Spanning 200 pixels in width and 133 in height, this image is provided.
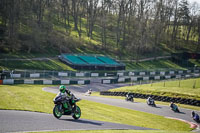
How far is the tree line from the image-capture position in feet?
182

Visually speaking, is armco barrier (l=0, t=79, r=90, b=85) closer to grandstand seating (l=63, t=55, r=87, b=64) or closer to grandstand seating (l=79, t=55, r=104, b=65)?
grandstand seating (l=63, t=55, r=87, b=64)

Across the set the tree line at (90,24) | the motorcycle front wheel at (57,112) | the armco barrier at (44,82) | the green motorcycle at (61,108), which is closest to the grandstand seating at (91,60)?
the tree line at (90,24)

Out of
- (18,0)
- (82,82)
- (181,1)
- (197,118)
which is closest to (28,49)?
(18,0)

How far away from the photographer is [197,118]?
19.6m

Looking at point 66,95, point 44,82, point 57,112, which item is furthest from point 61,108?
point 44,82

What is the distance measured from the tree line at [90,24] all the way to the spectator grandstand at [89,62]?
598 centimetres

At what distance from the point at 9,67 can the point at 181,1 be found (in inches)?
2946

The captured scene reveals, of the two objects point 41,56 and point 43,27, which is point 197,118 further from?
point 43,27

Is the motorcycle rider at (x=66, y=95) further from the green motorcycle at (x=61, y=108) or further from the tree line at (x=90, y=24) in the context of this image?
the tree line at (x=90, y=24)

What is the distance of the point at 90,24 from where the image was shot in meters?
78.9

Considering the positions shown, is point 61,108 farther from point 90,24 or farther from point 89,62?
point 90,24

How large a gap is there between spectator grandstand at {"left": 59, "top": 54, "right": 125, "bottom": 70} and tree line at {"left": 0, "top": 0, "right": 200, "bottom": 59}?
19.6 feet

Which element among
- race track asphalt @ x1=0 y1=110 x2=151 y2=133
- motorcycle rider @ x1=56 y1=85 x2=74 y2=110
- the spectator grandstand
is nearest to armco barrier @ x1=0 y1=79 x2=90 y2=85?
the spectator grandstand

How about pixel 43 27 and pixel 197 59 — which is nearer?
pixel 43 27
